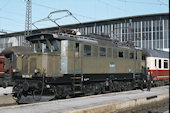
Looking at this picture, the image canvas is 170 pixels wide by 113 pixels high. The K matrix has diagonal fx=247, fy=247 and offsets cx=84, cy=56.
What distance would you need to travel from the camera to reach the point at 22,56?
47.9 feet

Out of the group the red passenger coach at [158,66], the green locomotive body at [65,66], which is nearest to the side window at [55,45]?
the green locomotive body at [65,66]

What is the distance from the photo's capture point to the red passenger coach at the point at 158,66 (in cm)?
2539

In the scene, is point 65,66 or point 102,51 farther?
point 102,51

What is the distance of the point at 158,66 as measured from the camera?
87.6 feet

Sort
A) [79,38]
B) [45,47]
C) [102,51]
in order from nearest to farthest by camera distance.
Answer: [45,47] < [79,38] < [102,51]

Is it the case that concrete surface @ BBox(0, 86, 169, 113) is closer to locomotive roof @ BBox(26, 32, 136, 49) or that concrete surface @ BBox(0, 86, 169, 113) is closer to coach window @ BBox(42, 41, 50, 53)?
coach window @ BBox(42, 41, 50, 53)

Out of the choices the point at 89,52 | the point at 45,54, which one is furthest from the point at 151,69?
the point at 45,54

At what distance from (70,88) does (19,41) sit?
57.4m

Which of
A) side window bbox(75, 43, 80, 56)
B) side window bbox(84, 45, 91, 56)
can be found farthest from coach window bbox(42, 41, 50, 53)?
side window bbox(84, 45, 91, 56)

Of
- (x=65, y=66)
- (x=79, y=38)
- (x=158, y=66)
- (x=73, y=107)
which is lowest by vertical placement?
(x=73, y=107)

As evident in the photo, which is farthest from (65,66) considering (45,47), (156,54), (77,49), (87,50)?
(156,54)

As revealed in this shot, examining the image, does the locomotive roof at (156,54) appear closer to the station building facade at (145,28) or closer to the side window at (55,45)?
the side window at (55,45)

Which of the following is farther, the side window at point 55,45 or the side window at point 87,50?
the side window at point 87,50

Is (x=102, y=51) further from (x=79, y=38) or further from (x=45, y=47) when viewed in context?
A: (x=45, y=47)
